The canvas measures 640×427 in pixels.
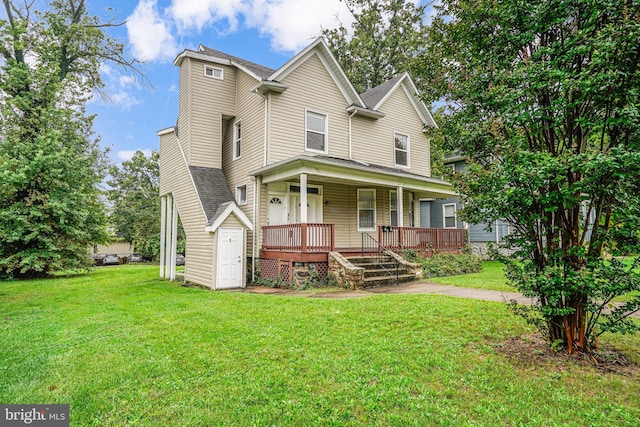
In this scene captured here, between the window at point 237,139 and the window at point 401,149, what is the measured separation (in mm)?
7245

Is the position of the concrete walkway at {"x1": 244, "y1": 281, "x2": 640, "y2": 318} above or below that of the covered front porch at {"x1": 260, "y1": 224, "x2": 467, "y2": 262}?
below

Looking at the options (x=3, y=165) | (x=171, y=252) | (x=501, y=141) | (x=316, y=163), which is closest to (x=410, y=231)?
(x=316, y=163)

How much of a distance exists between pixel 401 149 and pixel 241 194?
7996mm

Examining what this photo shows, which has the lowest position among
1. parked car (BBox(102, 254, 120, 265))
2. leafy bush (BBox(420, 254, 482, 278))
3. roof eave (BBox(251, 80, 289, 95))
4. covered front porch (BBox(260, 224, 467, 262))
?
parked car (BBox(102, 254, 120, 265))

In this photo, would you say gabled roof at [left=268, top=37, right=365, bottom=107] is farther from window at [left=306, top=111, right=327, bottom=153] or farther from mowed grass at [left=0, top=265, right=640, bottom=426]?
mowed grass at [left=0, top=265, right=640, bottom=426]

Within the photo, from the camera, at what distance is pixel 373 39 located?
2605 centimetres

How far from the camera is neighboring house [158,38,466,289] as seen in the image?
1110 cm

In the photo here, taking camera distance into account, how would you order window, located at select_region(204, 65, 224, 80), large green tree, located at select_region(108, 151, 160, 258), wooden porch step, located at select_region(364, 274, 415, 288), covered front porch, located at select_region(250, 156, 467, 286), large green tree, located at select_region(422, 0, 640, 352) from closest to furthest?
large green tree, located at select_region(422, 0, 640, 352) < wooden porch step, located at select_region(364, 274, 415, 288) < covered front porch, located at select_region(250, 156, 467, 286) < window, located at select_region(204, 65, 224, 80) < large green tree, located at select_region(108, 151, 160, 258)

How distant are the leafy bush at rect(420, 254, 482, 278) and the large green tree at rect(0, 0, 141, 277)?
16.7 m

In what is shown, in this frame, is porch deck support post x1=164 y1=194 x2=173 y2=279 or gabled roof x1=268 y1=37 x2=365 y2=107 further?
porch deck support post x1=164 y1=194 x2=173 y2=279

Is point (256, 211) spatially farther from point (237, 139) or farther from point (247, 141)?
point (237, 139)

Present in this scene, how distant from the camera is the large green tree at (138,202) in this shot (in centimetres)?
3503

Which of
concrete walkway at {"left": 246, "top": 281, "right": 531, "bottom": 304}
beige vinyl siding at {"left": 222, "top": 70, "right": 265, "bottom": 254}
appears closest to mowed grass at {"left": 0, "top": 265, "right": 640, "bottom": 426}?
concrete walkway at {"left": 246, "top": 281, "right": 531, "bottom": 304}

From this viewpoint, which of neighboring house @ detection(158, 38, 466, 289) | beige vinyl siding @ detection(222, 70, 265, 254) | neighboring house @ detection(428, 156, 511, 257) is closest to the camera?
neighboring house @ detection(158, 38, 466, 289)
